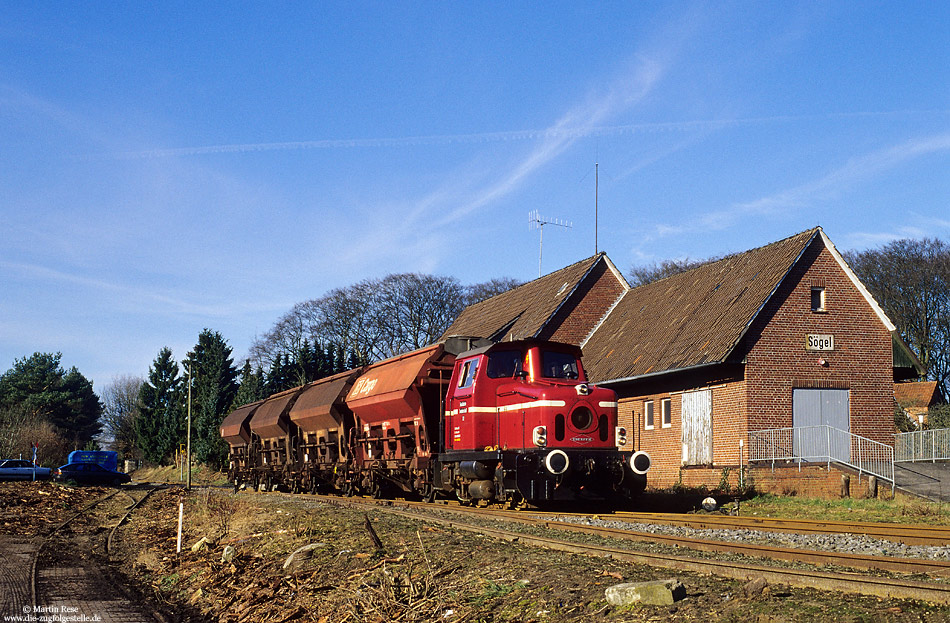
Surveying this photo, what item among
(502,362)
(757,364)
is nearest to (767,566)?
(502,362)

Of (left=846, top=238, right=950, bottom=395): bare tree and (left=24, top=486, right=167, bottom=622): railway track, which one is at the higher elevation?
(left=846, top=238, right=950, bottom=395): bare tree

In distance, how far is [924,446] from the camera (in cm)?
2655

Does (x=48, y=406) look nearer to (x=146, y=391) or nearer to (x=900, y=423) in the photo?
(x=146, y=391)

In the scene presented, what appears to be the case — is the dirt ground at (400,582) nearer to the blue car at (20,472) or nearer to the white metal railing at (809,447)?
the white metal railing at (809,447)

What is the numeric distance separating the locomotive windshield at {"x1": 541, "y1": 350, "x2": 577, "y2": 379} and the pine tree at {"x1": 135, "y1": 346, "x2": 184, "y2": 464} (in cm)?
5912

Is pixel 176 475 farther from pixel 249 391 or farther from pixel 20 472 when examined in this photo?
pixel 20 472

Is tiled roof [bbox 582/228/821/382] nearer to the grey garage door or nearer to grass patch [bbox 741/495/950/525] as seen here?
the grey garage door

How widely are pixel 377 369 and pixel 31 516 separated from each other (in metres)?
10.3

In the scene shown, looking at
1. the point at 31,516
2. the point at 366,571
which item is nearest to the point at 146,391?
the point at 31,516

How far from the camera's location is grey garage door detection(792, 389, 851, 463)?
25.5 meters

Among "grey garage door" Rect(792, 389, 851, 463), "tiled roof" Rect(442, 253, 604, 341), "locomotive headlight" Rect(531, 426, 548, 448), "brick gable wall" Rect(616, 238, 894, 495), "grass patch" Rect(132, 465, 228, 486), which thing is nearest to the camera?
"locomotive headlight" Rect(531, 426, 548, 448)

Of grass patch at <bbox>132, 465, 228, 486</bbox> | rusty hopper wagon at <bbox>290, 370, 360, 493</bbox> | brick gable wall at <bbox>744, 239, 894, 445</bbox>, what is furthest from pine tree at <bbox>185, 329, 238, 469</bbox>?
brick gable wall at <bbox>744, 239, 894, 445</bbox>

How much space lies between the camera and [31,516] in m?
24.1

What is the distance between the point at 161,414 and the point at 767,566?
7365 centimetres
